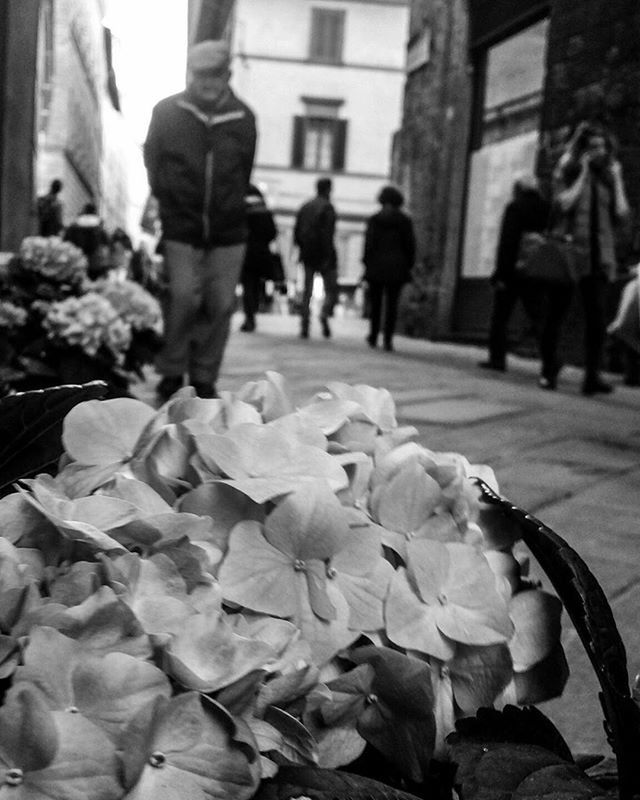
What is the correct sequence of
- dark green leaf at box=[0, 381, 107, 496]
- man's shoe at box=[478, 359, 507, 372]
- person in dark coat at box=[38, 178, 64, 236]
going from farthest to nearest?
person in dark coat at box=[38, 178, 64, 236]
man's shoe at box=[478, 359, 507, 372]
dark green leaf at box=[0, 381, 107, 496]

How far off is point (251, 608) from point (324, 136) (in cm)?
3630

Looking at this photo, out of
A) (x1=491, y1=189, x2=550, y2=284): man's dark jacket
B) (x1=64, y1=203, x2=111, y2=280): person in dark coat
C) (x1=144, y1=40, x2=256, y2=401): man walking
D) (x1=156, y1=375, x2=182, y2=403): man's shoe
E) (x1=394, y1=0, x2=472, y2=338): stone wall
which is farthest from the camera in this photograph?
(x1=394, y1=0, x2=472, y2=338): stone wall

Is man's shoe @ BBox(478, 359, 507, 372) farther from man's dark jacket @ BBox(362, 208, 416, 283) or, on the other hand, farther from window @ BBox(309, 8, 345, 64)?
window @ BBox(309, 8, 345, 64)

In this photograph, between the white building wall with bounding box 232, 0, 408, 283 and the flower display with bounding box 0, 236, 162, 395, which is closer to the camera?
the flower display with bounding box 0, 236, 162, 395

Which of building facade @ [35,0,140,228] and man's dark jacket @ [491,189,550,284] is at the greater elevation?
building facade @ [35,0,140,228]

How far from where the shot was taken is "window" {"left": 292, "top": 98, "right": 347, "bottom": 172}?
3562 cm

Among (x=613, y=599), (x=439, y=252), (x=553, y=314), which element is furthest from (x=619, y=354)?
(x=613, y=599)

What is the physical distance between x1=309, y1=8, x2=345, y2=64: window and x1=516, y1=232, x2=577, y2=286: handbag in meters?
30.4

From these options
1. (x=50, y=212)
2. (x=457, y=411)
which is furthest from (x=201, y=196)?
(x=50, y=212)

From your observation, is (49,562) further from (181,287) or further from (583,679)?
(181,287)

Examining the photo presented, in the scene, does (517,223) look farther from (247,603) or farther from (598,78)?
(247,603)

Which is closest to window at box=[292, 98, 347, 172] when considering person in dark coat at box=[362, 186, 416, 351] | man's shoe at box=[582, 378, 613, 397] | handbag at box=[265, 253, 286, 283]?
handbag at box=[265, 253, 286, 283]

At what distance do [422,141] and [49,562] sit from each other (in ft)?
43.7

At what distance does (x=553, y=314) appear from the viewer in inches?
273
